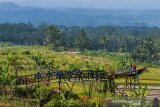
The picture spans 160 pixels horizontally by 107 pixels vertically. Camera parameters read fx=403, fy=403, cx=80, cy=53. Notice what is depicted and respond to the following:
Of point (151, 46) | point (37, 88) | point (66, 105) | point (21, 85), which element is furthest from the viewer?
point (151, 46)

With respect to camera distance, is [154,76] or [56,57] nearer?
[154,76]

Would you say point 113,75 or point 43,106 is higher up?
point 113,75

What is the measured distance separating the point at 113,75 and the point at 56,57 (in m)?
77.7

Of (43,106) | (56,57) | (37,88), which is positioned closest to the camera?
(43,106)

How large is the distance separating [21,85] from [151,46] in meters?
136

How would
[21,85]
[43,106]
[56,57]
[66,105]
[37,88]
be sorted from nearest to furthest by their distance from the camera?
[66,105], [43,106], [37,88], [21,85], [56,57]

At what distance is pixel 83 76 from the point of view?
7125cm

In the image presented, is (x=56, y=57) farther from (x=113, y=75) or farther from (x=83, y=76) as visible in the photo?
(x=113, y=75)

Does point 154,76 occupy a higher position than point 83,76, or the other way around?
point 83,76

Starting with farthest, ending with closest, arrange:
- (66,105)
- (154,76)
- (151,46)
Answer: (151,46), (154,76), (66,105)

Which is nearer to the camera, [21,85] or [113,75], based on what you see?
[113,75]

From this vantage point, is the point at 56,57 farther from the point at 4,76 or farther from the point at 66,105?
the point at 66,105

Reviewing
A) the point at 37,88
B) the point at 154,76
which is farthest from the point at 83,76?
the point at 154,76

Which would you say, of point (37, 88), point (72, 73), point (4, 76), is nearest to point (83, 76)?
point (72, 73)
